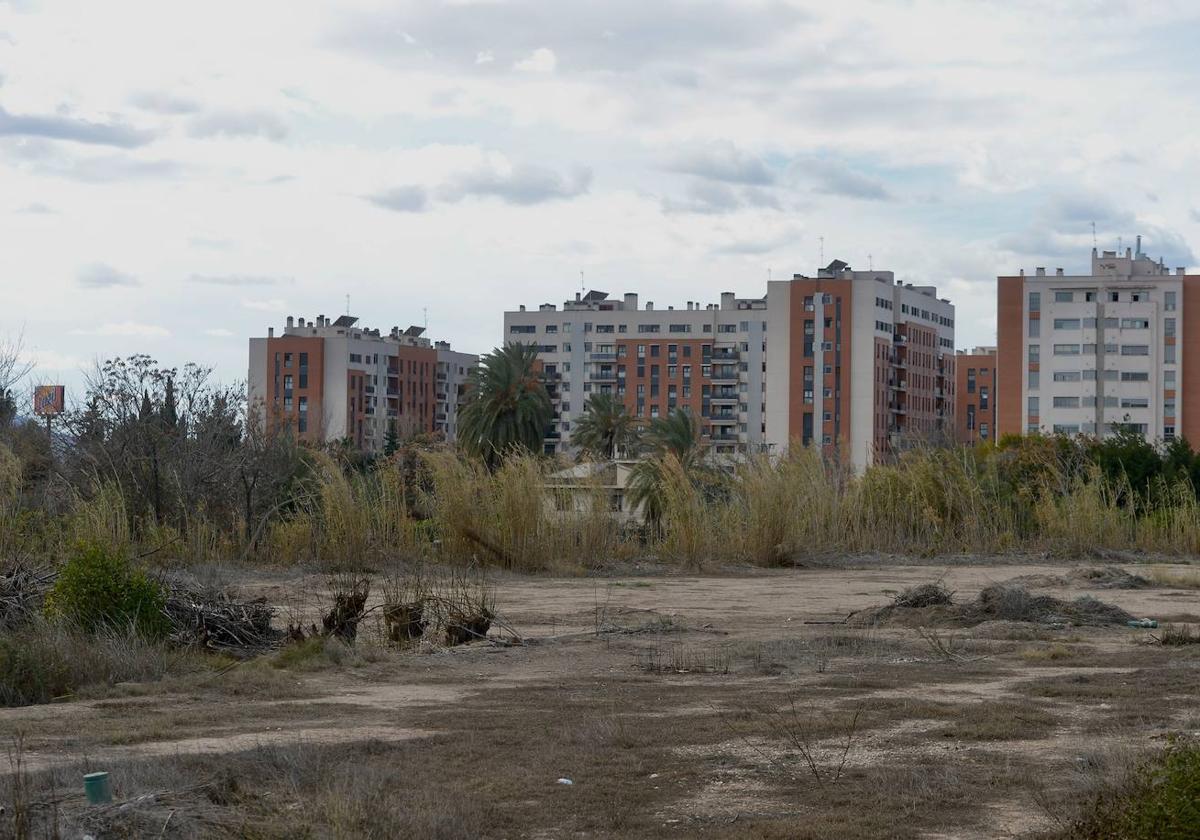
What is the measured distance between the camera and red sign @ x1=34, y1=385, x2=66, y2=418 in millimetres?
34531

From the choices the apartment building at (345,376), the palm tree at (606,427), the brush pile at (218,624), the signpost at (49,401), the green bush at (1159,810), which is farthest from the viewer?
the apartment building at (345,376)

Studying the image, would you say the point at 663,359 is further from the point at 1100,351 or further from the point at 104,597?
the point at 104,597

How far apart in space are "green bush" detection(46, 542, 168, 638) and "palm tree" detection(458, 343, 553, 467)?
180ft

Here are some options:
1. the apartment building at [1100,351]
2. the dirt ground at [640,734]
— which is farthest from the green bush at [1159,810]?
the apartment building at [1100,351]

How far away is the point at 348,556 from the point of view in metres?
25.1

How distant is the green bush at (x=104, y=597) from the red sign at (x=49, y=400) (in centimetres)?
2096

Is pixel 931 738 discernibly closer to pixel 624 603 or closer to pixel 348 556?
pixel 624 603

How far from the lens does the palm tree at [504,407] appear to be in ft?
229

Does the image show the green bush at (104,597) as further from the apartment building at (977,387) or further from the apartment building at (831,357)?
the apartment building at (977,387)

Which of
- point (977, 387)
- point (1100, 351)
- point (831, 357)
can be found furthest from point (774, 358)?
point (977, 387)

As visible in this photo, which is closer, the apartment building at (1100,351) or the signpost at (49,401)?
the signpost at (49,401)

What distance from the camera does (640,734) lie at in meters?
9.67

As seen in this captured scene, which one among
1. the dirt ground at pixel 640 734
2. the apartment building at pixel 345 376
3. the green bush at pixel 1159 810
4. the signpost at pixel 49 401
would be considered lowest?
the dirt ground at pixel 640 734

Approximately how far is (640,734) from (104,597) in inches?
227
